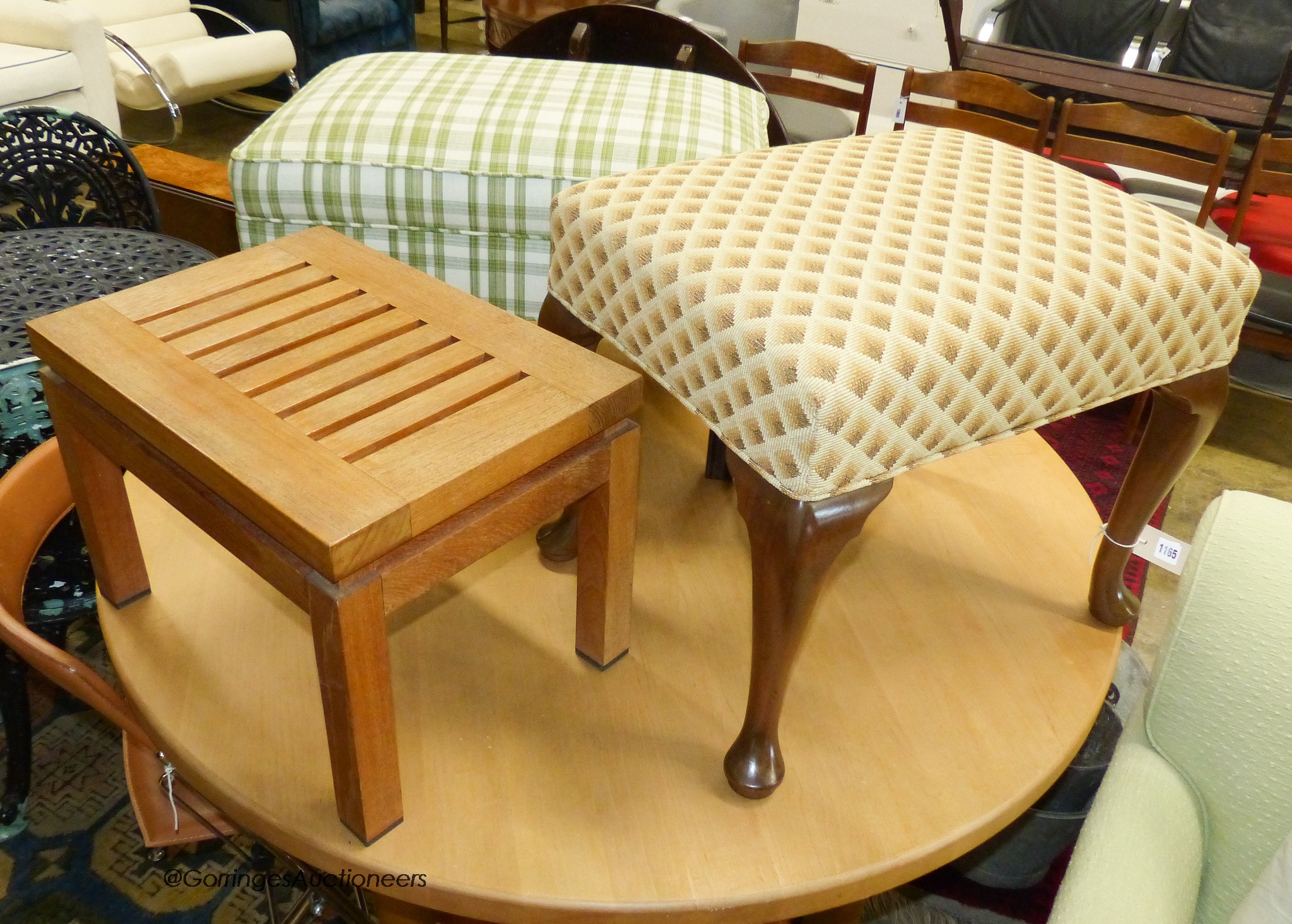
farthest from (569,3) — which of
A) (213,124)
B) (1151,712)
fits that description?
(1151,712)

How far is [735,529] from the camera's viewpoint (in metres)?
1.01

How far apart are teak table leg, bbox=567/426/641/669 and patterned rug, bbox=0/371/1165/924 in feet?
1.79

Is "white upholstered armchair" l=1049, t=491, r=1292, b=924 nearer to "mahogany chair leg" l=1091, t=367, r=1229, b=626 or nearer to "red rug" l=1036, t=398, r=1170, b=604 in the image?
"mahogany chair leg" l=1091, t=367, r=1229, b=626

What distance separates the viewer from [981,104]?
2059 millimetres

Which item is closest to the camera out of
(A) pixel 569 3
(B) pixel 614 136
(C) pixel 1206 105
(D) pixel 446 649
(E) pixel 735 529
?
(D) pixel 446 649

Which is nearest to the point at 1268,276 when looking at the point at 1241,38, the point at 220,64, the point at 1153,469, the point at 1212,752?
the point at 1241,38

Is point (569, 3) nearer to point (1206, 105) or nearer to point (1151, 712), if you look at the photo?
point (1206, 105)

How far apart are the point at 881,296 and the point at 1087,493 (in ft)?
3.32

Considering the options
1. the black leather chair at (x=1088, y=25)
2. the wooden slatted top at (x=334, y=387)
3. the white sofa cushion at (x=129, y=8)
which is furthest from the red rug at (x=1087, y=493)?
the white sofa cushion at (x=129, y=8)

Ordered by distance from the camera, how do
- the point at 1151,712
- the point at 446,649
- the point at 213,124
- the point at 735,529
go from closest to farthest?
1. the point at 1151,712
2. the point at 446,649
3. the point at 735,529
4. the point at 213,124

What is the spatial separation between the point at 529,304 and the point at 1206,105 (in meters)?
1.92

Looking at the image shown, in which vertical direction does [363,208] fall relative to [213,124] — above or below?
above

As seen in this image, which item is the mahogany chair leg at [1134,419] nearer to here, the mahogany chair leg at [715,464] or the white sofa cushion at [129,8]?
the mahogany chair leg at [715,464]

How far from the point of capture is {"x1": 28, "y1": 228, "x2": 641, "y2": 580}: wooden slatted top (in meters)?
0.56
